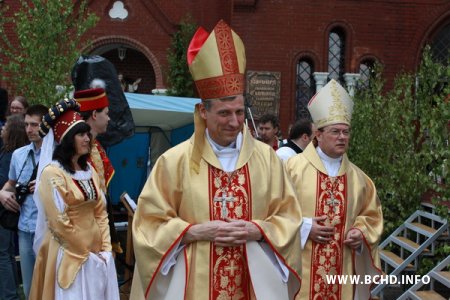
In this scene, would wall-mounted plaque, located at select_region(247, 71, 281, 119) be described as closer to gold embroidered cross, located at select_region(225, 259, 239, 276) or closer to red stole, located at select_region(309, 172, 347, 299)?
red stole, located at select_region(309, 172, 347, 299)

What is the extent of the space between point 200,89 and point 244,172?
0.50 meters

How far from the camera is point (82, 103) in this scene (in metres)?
5.70

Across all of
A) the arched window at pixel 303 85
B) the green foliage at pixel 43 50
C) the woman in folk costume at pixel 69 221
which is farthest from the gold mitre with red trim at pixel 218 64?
the arched window at pixel 303 85

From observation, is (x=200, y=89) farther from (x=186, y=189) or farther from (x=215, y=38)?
(x=186, y=189)

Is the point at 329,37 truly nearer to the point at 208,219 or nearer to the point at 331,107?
the point at 331,107

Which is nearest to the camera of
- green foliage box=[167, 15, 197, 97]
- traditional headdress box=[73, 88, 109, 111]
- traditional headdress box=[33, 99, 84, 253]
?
traditional headdress box=[33, 99, 84, 253]

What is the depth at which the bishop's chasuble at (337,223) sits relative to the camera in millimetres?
5000

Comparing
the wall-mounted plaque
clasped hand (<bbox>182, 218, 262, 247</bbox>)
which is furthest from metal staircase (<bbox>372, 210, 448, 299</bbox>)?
the wall-mounted plaque

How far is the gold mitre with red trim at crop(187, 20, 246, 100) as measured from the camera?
12.6 feet

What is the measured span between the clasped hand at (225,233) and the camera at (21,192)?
255cm

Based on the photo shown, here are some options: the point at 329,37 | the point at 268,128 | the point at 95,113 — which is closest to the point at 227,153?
the point at 95,113

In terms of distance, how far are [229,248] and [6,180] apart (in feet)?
10.9

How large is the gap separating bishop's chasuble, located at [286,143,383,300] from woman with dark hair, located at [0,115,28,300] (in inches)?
107

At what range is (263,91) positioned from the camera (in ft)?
55.3
